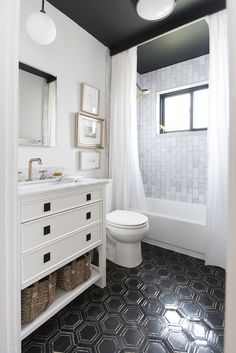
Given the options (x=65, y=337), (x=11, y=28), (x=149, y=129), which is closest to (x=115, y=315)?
(x=65, y=337)

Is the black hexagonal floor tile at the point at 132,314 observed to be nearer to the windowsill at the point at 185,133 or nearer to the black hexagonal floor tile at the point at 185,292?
the black hexagonal floor tile at the point at 185,292

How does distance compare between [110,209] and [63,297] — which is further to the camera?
[110,209]

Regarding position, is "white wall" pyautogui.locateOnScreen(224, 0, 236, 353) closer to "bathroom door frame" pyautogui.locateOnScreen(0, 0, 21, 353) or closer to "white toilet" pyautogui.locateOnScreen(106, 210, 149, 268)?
"bathroom door frame" pyautogui.locateOnScreen(0, 0, 21, 353)

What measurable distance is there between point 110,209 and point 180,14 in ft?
7.19

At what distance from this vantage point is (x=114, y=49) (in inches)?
97.1

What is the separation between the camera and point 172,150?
2922 millimetres

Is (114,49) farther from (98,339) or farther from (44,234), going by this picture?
(98,339)

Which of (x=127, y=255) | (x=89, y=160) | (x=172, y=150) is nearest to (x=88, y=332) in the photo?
(x=127, y=255)

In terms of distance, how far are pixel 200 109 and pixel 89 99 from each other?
5.36 feet

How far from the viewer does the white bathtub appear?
2.10 metres

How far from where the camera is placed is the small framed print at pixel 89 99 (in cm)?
213

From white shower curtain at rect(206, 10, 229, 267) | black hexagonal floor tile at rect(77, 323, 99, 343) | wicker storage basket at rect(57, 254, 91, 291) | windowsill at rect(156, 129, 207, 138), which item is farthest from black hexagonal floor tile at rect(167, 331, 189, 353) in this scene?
windowsill at rect(156, 129, 207, 138)

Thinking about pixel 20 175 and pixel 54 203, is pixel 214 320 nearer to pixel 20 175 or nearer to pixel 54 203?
pixel 54 203

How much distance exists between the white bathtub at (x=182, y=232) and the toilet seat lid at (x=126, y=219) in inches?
18.4
